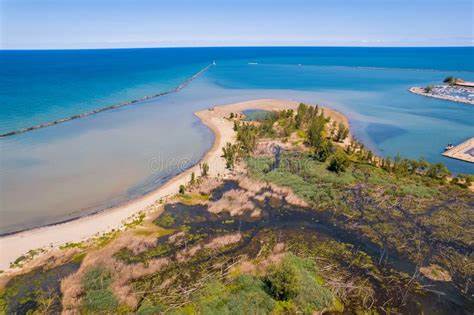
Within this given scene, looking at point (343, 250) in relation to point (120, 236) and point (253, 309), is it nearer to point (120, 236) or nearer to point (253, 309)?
point (253, 309)

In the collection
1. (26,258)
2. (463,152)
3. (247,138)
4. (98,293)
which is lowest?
(98,293)

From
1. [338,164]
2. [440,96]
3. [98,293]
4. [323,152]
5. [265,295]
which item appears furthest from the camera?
[440,96]

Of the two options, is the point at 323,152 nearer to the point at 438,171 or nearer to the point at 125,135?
the point at 438,171

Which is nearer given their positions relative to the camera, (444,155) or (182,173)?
(182,173)

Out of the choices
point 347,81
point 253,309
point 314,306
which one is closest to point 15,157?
point 253,309

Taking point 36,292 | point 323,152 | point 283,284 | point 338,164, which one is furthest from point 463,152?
point 36,292

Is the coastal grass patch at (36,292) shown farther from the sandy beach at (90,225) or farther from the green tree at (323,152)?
the green tree at (323,152)

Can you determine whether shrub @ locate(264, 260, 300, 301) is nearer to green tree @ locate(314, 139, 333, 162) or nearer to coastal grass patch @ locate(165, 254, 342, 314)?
coastal grass patch @ locate(165, 254, 342, 314)

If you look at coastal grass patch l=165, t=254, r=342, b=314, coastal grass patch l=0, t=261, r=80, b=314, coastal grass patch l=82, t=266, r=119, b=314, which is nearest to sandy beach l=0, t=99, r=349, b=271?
coastal grass patch l=0, t=261, r=80, b=314
